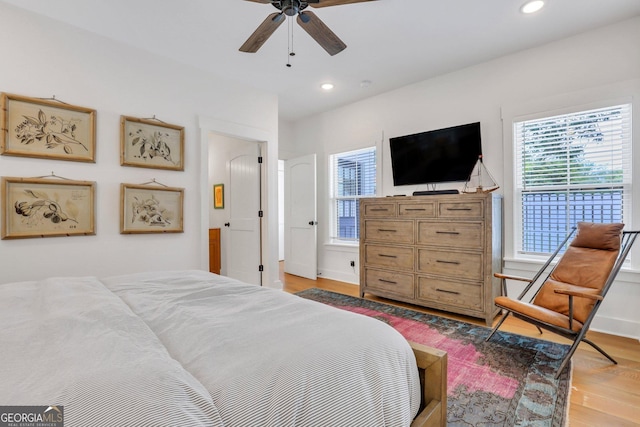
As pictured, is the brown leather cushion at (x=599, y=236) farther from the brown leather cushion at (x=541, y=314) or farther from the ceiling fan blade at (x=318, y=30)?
the ceiling fan blade at (x=318, y=30)

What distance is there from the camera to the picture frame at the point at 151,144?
2975 millimetres

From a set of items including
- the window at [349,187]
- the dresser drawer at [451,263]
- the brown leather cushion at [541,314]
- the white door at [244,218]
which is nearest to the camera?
the brown leather cushion at [541,314]

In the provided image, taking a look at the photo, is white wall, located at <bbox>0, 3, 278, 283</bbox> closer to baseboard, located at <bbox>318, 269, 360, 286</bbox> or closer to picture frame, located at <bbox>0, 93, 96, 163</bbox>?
picture frame, located at <bbox>0, 93, 96, 163</bbox>

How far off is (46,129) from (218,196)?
2658mm

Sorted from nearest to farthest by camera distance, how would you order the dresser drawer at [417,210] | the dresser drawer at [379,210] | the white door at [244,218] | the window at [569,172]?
the window at [569,172] < the dresser drawer at [417,210] < the dresser drawer at [379,210] < the white door at [244,218]

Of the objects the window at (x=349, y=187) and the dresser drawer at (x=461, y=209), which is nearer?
the dresser drawer at (x=461, y=209)

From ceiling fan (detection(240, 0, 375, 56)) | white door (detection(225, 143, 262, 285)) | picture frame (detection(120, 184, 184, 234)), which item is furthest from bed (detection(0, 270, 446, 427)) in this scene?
white door (detection(225, 143, 262, 285))

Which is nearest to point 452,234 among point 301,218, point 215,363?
point 301,218

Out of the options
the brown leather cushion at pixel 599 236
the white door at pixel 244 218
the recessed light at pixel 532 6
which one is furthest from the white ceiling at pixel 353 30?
the brown leather cushion at pixel 599 236

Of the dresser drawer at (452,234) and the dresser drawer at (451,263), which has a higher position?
the dresser drawer at (452,234)

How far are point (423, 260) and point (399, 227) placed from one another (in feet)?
1.53

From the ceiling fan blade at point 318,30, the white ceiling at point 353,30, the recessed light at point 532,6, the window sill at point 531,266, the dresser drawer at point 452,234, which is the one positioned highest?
the white ceiling at point 353,30

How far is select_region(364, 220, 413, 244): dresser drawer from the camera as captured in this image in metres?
3.55

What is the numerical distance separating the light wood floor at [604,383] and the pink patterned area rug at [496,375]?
7 cm
